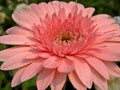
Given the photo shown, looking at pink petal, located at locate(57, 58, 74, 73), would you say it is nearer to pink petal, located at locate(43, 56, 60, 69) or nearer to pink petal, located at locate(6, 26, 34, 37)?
pink petal, located at locate(43, 56, 60, 69)

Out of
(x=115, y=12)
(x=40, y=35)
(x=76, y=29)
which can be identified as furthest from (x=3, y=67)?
(x=115, y=12)

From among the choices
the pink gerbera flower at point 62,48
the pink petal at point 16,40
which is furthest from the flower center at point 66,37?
the pink petal at point 16,40

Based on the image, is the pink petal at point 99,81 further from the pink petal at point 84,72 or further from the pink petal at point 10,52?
the pink petal at point 10,52

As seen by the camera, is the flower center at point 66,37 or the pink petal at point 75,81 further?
the flower center at point 66,37

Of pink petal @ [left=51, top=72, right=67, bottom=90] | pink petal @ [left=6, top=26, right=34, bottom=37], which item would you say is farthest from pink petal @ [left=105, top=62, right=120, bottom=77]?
pink petal @ [left=6, top=26, right=34, bottom=37]

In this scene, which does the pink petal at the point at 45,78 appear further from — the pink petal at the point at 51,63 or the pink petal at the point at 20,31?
the pink petal at the point at 20,31

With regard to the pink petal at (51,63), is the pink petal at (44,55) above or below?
above

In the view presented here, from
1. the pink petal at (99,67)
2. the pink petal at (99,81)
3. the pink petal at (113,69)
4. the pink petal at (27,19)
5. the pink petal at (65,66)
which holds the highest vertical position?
the pink petal at (27,19)
